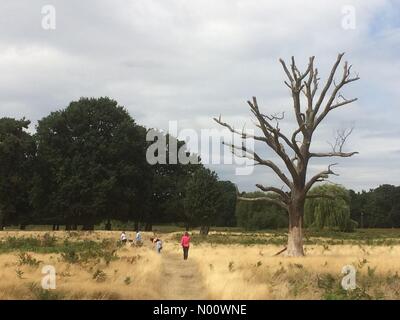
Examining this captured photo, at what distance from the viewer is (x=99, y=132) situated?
238ft

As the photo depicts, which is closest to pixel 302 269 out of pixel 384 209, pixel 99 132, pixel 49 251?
pixel 49 251

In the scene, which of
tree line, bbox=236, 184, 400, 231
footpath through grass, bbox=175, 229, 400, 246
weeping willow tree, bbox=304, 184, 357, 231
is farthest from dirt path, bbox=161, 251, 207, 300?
weeping willow tree, bbox=304, 184, 357, 231

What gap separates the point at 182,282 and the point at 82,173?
50995 millimetres

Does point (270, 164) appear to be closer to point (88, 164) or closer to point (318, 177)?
point (318, 177)

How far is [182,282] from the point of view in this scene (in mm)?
18578

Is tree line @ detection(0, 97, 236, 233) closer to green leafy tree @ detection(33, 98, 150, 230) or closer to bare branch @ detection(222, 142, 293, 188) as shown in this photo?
green leafy tree @ detection(33, 98, 150, 230)

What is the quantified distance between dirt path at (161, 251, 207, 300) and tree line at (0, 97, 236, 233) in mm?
41767

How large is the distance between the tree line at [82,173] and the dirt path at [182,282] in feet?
137

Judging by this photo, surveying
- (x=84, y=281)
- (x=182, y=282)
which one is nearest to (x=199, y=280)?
(x=182, y=282)

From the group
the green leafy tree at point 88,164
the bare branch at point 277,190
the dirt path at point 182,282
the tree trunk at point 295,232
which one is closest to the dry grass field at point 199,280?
the dirt path at point 182,282

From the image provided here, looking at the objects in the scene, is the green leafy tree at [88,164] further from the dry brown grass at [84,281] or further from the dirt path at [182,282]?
the dry brown grass at [84,281]

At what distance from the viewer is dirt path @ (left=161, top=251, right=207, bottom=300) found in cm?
1519
